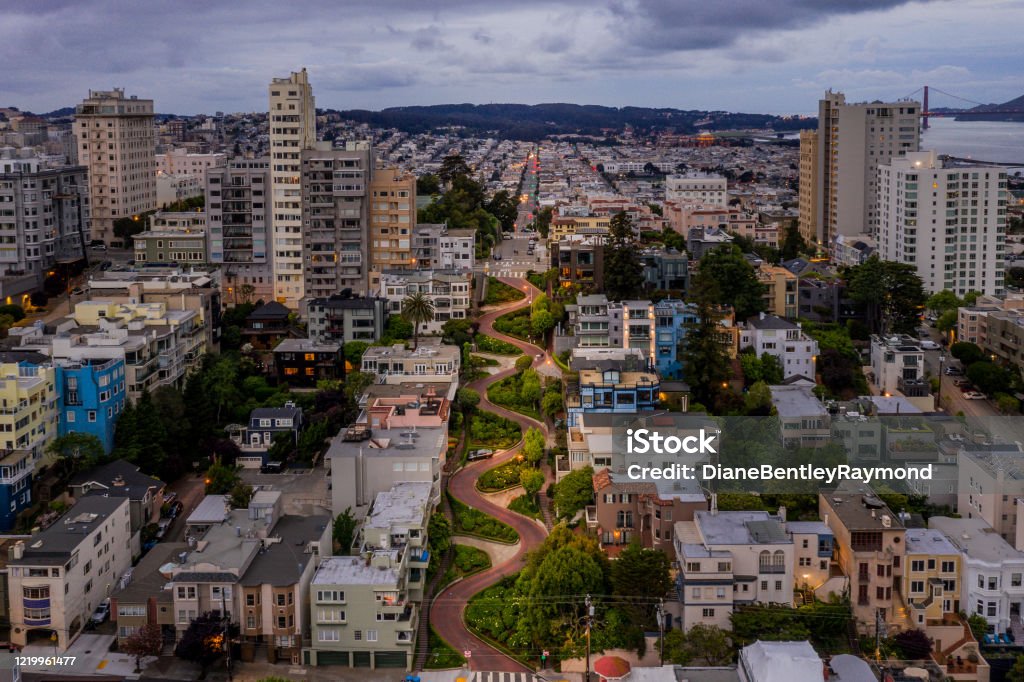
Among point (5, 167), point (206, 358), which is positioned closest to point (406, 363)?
point (206, 358)

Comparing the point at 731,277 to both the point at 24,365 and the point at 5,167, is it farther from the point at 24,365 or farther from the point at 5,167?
the point at 5,167

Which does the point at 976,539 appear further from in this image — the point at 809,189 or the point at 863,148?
the point at 809,189

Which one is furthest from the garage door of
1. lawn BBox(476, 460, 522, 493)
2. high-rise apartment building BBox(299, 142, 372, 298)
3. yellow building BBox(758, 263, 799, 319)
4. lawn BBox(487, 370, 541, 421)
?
high-rise apartment building BBox(299, 142, 372, 298)

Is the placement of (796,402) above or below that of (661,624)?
above

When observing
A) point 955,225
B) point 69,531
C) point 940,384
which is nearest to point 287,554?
point 69,531

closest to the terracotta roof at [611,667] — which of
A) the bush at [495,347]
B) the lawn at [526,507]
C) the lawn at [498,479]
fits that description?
the lawn at [526,507]

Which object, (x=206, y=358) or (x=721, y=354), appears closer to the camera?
(x=721, y=354)
